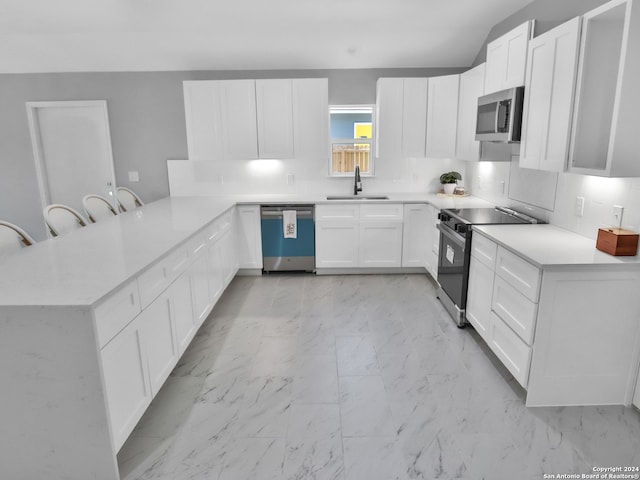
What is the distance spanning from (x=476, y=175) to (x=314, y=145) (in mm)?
1829

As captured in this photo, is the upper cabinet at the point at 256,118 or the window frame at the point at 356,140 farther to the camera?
the window frame at the point at 356,140

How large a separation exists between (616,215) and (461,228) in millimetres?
1000

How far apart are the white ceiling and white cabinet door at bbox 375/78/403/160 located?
0.38 metres

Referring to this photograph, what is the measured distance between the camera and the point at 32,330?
1.61 m

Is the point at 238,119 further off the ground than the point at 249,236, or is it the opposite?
the point at 238,119

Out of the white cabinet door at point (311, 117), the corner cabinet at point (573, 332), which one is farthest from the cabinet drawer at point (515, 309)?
the white cabinet door at point (311, 117)

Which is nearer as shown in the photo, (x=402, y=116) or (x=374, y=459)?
(x=374, y=459)

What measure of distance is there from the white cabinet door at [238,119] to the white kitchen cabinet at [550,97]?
2774 millimetres

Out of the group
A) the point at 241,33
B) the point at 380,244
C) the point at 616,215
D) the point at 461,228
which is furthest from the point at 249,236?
the point at 616,215

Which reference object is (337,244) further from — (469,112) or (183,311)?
(183,311)

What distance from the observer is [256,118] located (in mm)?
4508

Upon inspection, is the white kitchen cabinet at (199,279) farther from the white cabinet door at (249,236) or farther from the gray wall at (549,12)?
the gray wall at (549,12)

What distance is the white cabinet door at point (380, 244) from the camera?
177 inches

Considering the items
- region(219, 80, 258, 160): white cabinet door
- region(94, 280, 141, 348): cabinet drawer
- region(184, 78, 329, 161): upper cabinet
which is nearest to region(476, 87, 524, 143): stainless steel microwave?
region(184, 78, 329, 161): upper cabinet
